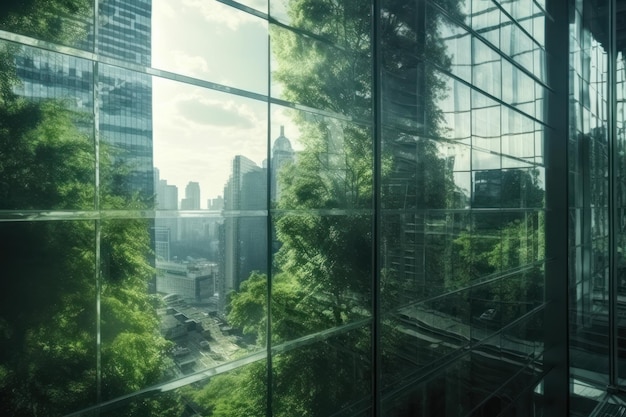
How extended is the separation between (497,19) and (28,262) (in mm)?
7213

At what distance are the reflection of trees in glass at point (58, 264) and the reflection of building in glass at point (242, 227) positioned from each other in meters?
0.63

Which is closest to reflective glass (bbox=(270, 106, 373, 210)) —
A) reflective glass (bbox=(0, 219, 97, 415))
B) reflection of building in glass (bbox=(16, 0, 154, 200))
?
reflection of building in glass (bbox=(16, 0, 154, 200))

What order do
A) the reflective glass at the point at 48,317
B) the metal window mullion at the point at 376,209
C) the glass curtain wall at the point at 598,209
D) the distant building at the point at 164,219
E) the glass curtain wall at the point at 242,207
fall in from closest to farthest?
the reflective glass at the point at 48,317
the glass curtain wall at the point at 242,207
the distant building at the point at 164,219
the metal window mullion at the point at 376,209
the glass curtain wall at the point at 598,209

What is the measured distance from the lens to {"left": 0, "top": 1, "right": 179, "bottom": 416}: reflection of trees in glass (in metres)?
2.21

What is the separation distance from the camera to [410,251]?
4.98 metres

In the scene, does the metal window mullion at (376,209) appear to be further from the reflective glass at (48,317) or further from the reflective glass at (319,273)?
the reflective glass at (48,317)

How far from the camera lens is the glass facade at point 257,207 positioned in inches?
92.4

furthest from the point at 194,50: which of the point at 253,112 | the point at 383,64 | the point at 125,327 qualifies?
the point at 383,64

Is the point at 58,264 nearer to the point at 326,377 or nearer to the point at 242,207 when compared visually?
the point at 242,207

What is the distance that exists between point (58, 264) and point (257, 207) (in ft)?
4.69

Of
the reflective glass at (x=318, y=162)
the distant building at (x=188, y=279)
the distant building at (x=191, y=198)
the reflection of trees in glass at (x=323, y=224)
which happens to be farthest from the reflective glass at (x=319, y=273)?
the distant building at (x=191, y=198)

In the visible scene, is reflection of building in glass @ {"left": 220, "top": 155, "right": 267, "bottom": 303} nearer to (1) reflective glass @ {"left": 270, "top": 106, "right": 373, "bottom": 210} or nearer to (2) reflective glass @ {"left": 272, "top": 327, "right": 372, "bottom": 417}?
(1) reflective glass @ {"left": 270, "top": 106, "right": 373, "bottom": 210}

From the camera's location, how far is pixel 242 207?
3.33 metres

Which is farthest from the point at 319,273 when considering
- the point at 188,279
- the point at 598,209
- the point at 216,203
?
the point at 598,209
